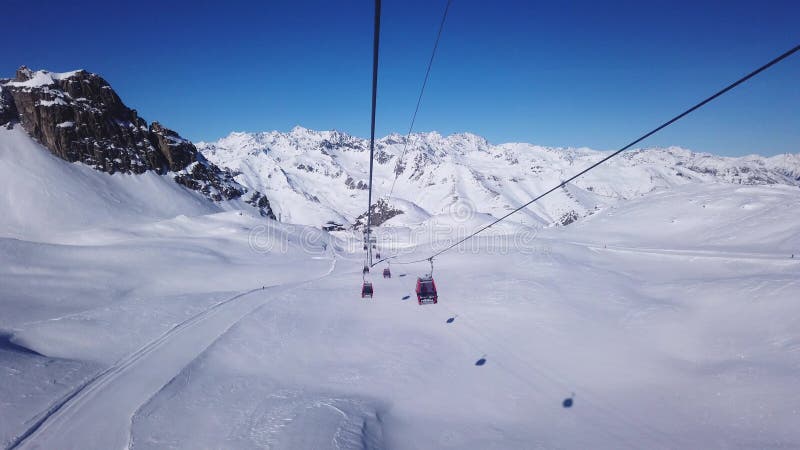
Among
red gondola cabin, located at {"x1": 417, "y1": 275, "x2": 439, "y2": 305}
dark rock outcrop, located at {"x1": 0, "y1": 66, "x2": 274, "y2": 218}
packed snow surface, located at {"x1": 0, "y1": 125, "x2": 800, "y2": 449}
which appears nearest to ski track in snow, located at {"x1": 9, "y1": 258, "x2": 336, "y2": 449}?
packed snow surface, located at {"x1": 0, "y1": 125, "x2": 800, "y2": 449}

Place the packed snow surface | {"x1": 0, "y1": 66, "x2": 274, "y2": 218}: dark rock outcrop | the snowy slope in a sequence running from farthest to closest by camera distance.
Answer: {"x1": 0, "y1": 66, "x2": 274, "y2": 218}: dark rock outcrop < the snowy slope < the packed snow surface

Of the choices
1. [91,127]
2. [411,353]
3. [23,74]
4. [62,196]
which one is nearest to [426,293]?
[411,353]

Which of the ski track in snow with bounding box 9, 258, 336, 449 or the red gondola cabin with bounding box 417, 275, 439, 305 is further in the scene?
the red gondola cabin with bounding box 417, 275, 439, 305

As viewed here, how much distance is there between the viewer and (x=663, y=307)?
2509 cm

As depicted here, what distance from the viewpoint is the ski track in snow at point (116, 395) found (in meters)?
12.3

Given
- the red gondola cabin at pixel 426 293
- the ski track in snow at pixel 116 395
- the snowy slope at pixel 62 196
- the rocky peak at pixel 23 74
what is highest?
the rocky peak at pixel 23 74

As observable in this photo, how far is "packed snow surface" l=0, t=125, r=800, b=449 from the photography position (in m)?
13.0

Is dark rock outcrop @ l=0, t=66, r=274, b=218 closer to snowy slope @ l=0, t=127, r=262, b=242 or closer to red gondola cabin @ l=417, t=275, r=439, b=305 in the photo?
snowy slope @ l=0, t=127, r=262, b=242

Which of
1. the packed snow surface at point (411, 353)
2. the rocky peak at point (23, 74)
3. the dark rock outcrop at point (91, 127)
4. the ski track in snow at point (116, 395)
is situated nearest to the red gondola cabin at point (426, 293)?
the packed snow surface at point (411, 353)

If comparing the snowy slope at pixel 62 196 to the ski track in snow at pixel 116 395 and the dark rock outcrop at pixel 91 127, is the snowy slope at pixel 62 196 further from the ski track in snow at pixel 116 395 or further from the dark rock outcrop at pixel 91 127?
the ski track in snow at pixel 116 395

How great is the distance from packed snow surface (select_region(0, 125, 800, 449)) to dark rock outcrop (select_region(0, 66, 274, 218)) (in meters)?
91.3

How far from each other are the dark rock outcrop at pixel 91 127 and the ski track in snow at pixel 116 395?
120 meters

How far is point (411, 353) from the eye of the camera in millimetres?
19719

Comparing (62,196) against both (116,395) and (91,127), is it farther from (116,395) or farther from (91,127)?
(116,395)
